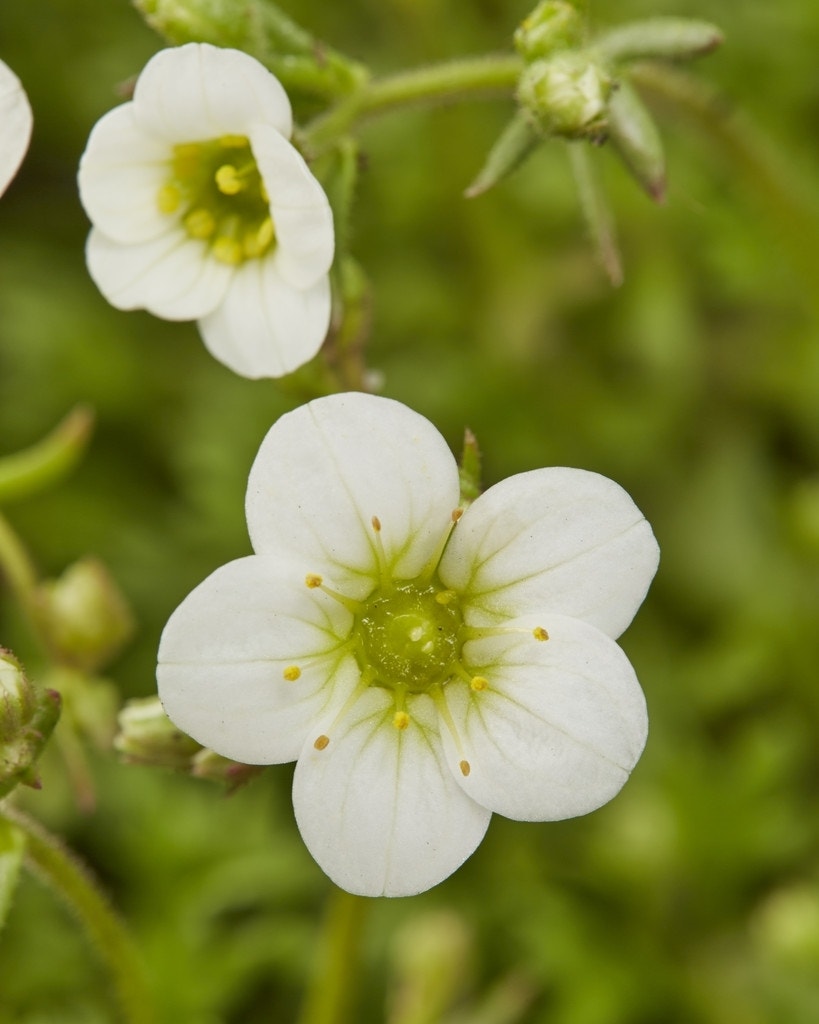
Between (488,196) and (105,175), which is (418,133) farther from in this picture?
(105,175)

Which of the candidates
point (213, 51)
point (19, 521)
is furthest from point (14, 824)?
point (19, 521)

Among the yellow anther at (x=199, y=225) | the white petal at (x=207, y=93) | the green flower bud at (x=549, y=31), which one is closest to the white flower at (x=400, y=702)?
the white petal at (x=207, y=93)

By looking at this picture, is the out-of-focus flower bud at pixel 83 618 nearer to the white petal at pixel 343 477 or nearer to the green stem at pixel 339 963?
the green stem at pixel 339 963

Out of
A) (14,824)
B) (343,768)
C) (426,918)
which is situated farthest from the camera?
(426,918)

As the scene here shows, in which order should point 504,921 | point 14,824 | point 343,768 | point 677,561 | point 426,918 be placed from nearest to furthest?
1. point 343,768
2. point 14,824
3. point 426,918
4. point 504,921
5. point 677,561

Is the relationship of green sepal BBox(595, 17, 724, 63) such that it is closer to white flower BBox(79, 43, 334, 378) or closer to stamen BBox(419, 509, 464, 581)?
white flower BBox(79, 43, 334, 378)

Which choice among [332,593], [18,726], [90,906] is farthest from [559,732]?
[90,906]

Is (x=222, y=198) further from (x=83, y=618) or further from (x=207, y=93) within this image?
(x=83, y=618)
